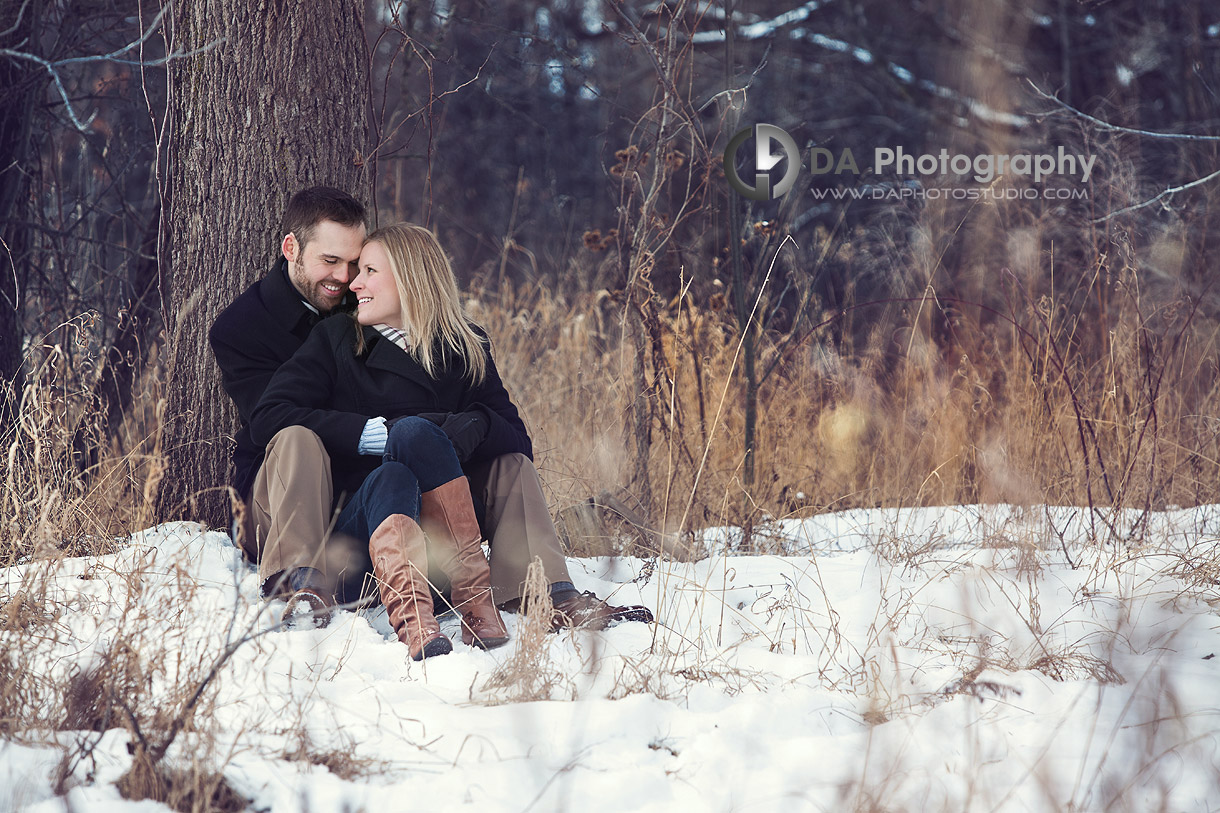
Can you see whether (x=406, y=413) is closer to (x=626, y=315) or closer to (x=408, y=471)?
(x=408, y=471)

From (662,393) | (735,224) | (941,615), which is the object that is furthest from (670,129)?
(941,615)

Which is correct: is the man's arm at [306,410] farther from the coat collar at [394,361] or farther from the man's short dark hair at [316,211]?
the man's short dark hair at [316,211]

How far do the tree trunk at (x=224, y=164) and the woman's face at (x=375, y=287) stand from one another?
0.48 meters

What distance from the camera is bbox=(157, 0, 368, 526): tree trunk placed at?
3148 mm

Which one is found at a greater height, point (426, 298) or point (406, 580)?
point (426, 298)

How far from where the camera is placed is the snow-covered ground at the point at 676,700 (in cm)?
177

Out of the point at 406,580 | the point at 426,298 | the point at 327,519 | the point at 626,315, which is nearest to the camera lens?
the point at 406,580

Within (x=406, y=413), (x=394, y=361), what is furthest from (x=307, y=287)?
(x=406, y=413)

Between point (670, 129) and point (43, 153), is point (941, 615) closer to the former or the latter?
point (670, 129)

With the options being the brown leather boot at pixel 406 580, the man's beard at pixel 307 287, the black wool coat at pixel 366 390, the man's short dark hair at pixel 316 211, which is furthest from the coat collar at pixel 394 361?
the brown leather boot at pixel 406 580

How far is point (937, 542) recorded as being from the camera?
11.2 feet

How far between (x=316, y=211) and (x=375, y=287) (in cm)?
31

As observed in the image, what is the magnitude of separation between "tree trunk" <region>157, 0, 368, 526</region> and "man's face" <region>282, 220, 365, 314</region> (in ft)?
0.86

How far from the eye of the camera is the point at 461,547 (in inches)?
103
